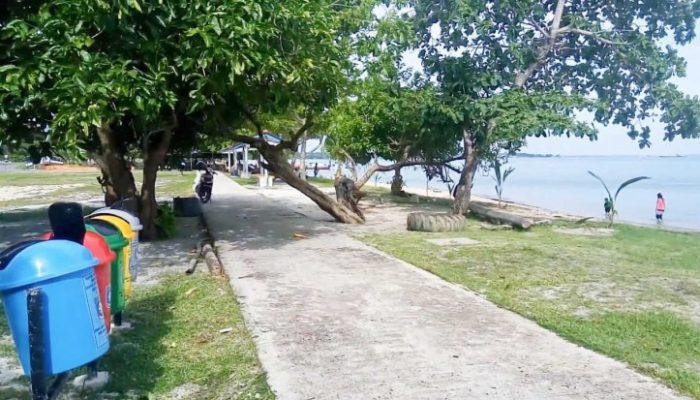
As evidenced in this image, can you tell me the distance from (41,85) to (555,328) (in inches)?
219

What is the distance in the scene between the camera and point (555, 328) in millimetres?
5113

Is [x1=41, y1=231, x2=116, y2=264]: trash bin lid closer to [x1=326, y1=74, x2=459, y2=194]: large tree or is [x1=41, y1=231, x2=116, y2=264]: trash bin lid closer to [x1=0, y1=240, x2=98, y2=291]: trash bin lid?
Result: [x1=0, y1=240, x2=98, y2=291]: trash bin lid

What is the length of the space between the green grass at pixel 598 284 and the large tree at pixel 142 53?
3.36m

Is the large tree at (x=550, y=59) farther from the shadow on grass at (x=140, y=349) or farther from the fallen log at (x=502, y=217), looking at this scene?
the shadow on grass at (x=140, y=349)

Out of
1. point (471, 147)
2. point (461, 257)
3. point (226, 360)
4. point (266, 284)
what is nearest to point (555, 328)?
point (226, 360)

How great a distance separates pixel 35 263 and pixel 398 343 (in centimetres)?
270

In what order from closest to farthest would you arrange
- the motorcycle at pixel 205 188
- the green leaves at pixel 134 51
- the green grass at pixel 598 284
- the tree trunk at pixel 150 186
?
the green grass at pixel 598 284 < the green leaves at pixel 134 51 < the tree trunk at pixel 150 186 < the motorcycle at pixel 205 188

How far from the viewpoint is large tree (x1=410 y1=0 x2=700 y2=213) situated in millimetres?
14375

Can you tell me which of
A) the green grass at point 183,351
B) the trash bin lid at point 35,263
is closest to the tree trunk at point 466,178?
the green grass at point 183,351

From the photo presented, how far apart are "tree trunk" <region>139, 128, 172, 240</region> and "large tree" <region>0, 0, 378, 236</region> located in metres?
2.58

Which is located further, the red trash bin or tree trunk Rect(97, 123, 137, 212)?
tree trunk Rect(97, 123, 137, 212)

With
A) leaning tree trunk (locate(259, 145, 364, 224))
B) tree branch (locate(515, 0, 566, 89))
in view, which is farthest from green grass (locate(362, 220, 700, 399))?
tree branch (locate(515, 0, 566, 89))

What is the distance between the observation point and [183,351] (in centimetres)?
466

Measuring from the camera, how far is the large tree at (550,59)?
14.4 m
